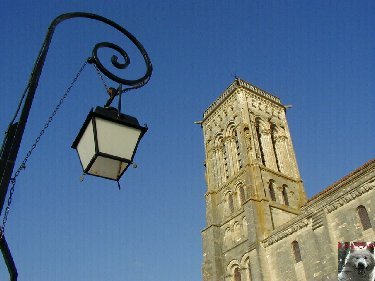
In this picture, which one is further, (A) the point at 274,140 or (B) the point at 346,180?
(A) the point at 274,140

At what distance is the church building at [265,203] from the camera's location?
21.9 m

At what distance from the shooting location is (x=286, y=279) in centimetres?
2414

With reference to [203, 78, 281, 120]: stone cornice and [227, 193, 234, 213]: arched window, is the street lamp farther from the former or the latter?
[203, 78, 281, 120]: stone cornice

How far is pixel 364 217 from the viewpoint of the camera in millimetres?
20828

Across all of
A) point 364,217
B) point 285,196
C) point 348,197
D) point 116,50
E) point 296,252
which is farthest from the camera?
point 285,196

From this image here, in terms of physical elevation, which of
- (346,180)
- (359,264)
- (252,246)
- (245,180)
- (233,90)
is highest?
(233,90)

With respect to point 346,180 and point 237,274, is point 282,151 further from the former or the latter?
point 237,274

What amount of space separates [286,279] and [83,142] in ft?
76.5

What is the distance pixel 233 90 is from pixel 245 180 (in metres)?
10.4

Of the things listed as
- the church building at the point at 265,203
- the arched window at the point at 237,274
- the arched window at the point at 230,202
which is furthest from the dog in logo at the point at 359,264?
the arched window at the point at 230,202

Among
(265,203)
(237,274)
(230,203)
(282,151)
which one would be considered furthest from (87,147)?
(282,151)

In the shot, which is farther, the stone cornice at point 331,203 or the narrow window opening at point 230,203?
the narrow window opening at point 230,203

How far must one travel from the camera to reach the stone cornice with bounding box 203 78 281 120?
3819cm

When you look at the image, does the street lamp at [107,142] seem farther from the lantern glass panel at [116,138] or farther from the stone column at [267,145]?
the stone column at [267,145]
